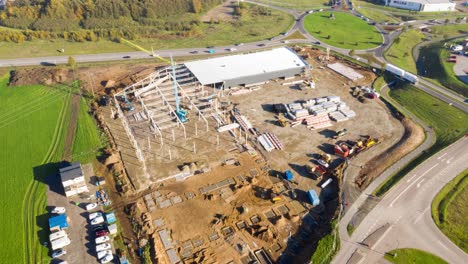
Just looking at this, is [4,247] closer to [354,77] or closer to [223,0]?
[354,77]

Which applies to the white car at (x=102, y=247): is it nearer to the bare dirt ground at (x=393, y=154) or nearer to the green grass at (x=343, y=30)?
the bare dirt ground at (x=393, y=154)

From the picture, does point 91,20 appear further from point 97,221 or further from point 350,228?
point 350,228

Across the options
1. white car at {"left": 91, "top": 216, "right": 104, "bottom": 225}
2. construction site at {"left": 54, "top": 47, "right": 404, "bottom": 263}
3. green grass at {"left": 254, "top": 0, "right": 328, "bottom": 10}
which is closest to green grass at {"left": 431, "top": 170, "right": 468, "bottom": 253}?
construction site at {"left": 54, "top": 47, "right": 404, "bottom": 263}

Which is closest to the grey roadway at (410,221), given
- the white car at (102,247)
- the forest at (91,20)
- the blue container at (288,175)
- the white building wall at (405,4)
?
the blue container at (288,175)

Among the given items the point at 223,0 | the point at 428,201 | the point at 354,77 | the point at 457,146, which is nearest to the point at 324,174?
the point at 428,201

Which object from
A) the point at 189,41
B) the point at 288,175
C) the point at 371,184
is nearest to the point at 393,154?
the point at 371,184
